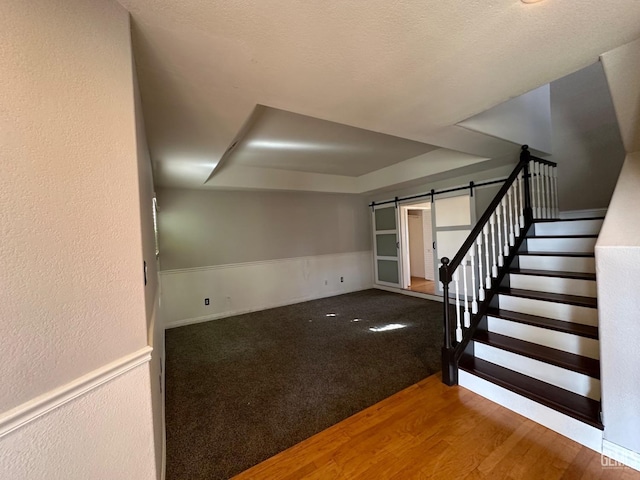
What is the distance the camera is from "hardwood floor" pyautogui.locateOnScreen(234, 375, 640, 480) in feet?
4.52

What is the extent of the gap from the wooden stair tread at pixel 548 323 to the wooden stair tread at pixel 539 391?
1.30 ft

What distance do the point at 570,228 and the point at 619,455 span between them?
2122 mm

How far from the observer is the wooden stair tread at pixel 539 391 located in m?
1.55

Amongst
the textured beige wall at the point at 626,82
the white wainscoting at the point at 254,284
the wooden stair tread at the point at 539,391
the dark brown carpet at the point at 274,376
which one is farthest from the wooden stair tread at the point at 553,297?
the white wainscoting at the point at 254,284

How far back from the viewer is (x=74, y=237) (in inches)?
32.4

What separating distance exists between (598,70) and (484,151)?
1.94 meters

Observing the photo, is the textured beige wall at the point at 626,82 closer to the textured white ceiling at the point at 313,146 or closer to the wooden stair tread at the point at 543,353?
the wooden stair tread at the point at 543,353

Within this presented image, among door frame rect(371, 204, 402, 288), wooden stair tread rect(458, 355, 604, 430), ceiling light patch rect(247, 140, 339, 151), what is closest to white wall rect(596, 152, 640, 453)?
wooden stair tread rect(458, 355, 604, 430)

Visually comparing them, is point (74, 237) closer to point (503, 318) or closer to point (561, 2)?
point (561, 2)

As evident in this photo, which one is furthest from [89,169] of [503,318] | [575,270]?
[575,270]

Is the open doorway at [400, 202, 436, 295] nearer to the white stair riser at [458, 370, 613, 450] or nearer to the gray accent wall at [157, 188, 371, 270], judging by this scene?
the gray accent wall at [157, 188, 371, 270]

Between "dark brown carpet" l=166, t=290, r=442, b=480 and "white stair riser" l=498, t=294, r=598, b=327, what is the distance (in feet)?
2.83

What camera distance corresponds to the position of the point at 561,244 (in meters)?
2.64

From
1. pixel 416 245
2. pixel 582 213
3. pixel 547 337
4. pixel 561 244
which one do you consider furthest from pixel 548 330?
pixel 416 245
